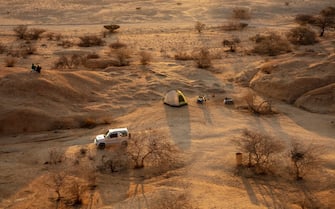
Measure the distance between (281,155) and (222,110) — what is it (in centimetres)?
702

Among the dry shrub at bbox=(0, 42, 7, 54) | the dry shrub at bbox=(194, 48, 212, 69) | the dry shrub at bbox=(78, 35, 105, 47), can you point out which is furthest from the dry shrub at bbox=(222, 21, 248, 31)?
the dry shrub at bbox=(0, 42, 7, 54)

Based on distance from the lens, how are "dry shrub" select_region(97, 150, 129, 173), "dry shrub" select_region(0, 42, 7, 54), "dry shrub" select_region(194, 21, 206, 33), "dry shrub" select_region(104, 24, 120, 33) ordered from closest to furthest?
1. "dry shrub" select_region(97, 150, 129, 173)
2. "dry shrub" select_region(0, 42, 7, 54)
3. "dry shrub" select_region(104, 24, 120, 33)
4. "dry shrub" select_region(194, 21, 206, 33)

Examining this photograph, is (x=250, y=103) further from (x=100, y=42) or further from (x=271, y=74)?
(x=100, y=42)

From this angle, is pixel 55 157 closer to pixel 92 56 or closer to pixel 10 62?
pixel 10 62

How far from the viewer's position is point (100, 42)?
41.8 meters

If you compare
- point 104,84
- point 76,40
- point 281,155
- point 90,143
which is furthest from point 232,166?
point 76,40

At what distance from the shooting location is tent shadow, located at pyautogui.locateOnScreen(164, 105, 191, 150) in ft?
68.9

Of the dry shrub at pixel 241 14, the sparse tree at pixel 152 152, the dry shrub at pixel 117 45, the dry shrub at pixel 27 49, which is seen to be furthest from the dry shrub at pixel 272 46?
the sparse tree at pixel 152 152

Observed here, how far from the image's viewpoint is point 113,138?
2047 cm

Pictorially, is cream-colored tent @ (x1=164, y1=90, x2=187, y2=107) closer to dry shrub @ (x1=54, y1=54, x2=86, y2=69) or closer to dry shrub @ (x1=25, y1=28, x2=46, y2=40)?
dry shrub @ (x1=54, y1=54, x2=86, y2=69)

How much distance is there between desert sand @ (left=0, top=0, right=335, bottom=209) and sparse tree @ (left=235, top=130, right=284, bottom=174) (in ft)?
1.70

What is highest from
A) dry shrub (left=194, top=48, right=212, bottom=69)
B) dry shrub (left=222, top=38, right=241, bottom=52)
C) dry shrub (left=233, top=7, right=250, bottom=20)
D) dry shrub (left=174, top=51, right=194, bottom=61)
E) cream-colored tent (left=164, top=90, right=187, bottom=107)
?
dry shrub (left=233, top=7, right=250, bottom=20)

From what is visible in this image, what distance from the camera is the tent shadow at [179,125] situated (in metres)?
21.0

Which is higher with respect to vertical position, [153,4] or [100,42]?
[153,4]
